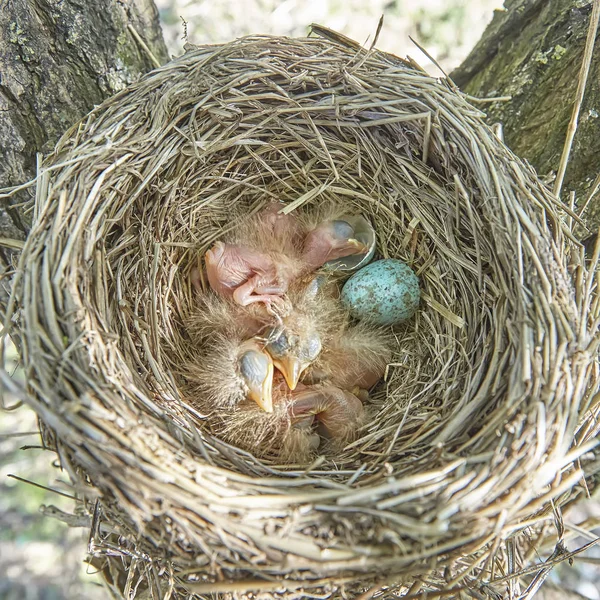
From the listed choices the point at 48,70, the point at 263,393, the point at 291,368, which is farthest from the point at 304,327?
the point at 48,70

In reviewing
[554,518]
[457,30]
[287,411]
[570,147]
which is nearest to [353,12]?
[457,30]

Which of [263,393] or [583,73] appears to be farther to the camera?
[263,393]

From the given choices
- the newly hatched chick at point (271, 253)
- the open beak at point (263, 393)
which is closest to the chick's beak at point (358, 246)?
the newly hatched chick at point (271, 253)

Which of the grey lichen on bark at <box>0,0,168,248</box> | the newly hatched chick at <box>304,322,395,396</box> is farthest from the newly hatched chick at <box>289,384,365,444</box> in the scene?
the grey lichen on bark at <box>0,0,168,248</box>

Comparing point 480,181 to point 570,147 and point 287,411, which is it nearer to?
point 570,147

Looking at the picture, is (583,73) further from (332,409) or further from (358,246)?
(332,409)
